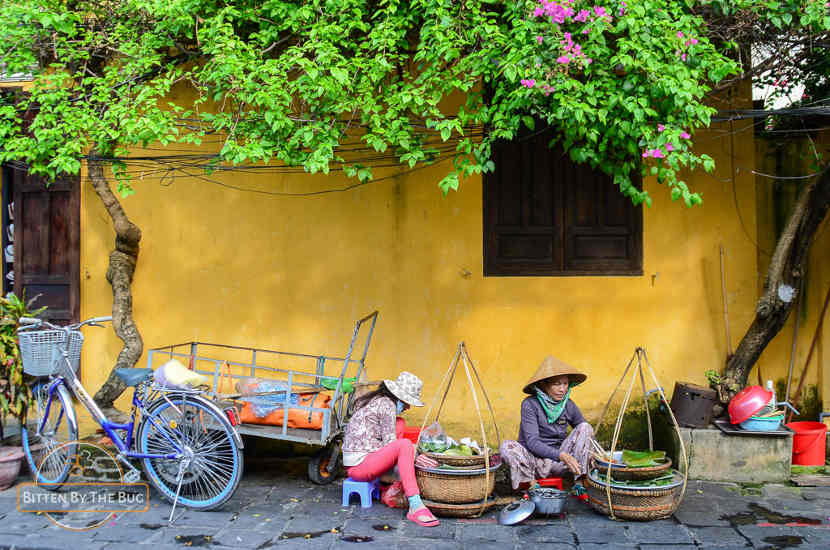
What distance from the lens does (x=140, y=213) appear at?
24.4ft

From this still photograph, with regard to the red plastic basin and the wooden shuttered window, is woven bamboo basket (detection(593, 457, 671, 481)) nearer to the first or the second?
the red plastic basin

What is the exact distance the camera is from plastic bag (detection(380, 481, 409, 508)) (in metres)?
5.66

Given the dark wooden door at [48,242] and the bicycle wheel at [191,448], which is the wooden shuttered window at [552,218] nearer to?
the bicycle wheel at [191,448]

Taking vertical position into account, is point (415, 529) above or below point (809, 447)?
below

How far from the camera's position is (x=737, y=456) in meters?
6.20

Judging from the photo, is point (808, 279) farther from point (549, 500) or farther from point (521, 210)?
point (549, 500)

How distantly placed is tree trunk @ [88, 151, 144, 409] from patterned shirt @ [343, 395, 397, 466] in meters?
2.62

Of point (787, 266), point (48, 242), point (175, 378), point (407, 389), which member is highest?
point (48, 242)

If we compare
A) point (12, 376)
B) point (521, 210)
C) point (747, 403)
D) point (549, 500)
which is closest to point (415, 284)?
point (521, 210)

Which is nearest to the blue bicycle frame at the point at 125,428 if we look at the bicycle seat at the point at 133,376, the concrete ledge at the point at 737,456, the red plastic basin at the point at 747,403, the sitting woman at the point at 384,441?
the bicycle seat at the point at 133,376

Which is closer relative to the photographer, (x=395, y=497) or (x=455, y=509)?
(x=455, y=509)

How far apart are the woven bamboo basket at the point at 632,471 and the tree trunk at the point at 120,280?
4513 millimetres

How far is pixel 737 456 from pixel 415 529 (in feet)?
9.66

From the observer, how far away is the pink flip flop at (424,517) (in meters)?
5.33
